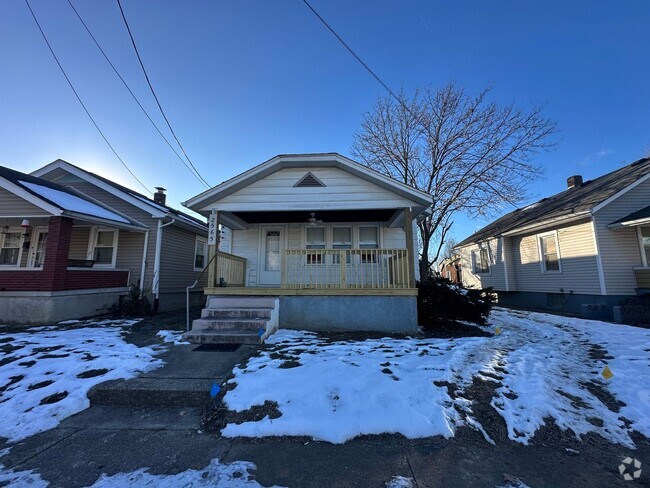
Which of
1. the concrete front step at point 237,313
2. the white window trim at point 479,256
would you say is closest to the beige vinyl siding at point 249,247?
the concrete front step at point 237,313

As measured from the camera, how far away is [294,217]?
30.6ft

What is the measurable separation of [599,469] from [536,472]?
575mm

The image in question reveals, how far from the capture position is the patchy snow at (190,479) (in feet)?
7.11

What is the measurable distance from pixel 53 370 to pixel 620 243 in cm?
1643

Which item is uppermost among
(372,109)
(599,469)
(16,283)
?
(372,109)

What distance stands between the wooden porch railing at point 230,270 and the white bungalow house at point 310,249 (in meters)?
0.03

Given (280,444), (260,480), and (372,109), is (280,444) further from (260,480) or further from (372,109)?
(372,109)

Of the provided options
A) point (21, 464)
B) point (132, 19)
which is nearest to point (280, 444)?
point (21, 464)

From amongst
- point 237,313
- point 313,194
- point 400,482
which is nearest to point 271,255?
point 313,194

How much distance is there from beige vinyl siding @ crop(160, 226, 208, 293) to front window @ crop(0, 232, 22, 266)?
4.65 m

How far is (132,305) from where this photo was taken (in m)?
9.92

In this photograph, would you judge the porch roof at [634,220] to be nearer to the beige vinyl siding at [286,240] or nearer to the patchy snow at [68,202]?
the beige vinyl siding at [286,240]

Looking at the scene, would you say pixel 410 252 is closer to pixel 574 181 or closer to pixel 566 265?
pixel 566 265

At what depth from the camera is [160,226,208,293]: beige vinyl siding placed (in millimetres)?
11395
